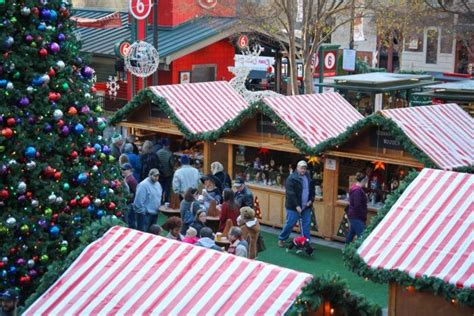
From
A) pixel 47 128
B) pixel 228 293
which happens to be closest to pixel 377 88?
pixel 47 128

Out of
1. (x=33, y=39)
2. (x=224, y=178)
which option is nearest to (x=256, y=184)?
(x=224, y=178)

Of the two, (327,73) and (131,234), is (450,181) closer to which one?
(131,234)

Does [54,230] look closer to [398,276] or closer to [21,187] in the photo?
[21,187]

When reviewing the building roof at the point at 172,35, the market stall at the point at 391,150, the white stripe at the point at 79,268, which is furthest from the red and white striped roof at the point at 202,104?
the building roof at the point at 172,35

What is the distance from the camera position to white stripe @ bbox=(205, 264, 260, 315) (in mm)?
7965

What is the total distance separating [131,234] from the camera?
30.8 ft

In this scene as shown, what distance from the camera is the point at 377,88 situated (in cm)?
2519

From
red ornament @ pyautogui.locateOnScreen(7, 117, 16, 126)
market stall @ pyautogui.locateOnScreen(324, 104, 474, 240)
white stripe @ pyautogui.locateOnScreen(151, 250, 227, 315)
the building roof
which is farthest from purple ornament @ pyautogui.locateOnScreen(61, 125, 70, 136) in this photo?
the building roof

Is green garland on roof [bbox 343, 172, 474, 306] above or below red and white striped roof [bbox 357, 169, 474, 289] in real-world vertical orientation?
below

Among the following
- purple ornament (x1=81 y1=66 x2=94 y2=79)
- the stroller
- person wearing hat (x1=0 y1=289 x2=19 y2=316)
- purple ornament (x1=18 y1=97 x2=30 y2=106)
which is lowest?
the stroller

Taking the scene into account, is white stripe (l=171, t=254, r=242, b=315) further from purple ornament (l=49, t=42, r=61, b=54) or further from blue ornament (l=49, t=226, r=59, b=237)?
purple ornament (l=49, t=42, r=61, b=54)

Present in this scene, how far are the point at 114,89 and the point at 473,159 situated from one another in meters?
18.8

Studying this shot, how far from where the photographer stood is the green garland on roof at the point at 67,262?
8906mm

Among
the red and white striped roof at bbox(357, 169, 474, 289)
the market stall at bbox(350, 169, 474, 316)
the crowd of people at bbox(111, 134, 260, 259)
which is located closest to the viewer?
the market stall at bbox(350, 169, 474, 316)
